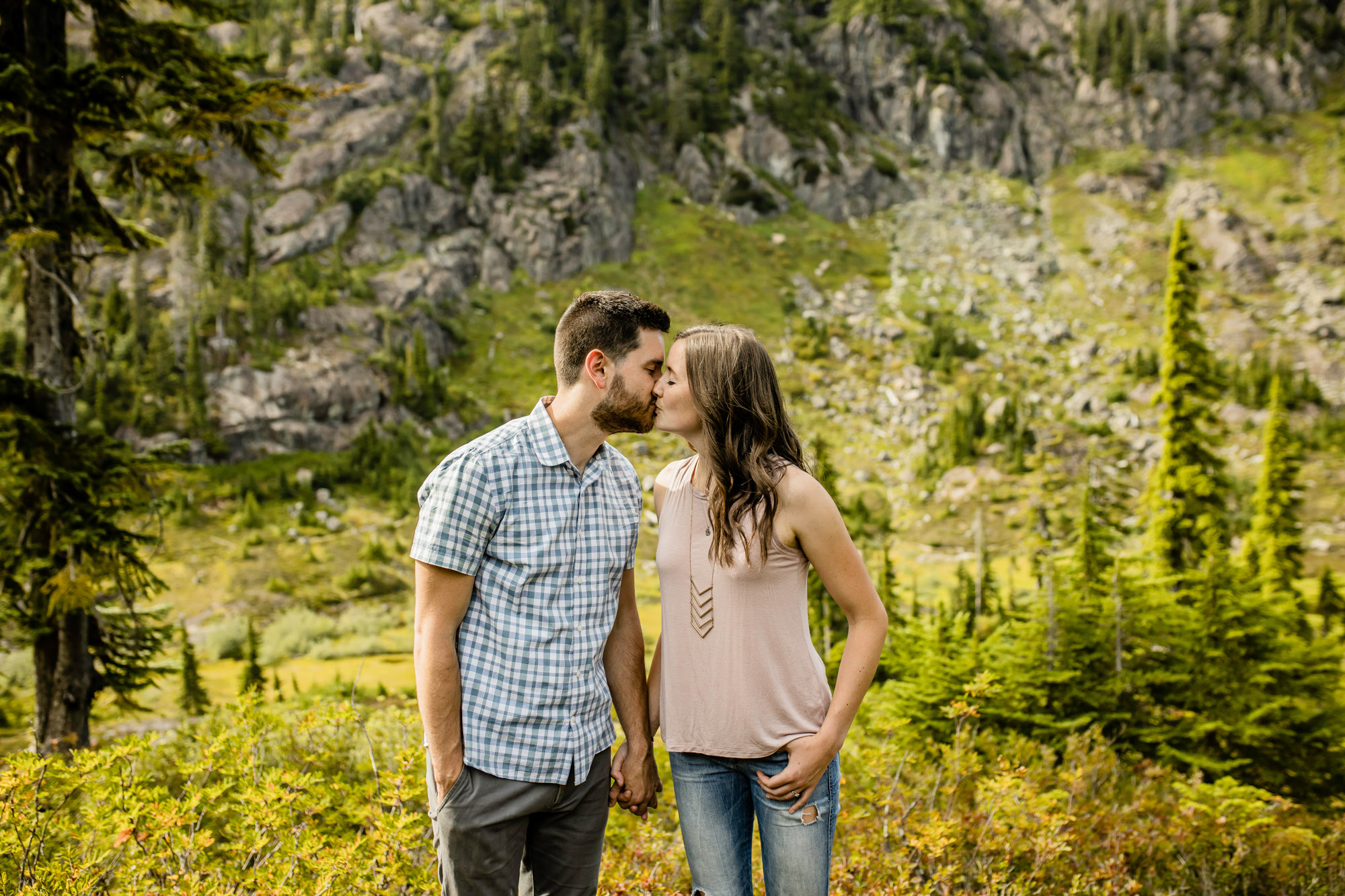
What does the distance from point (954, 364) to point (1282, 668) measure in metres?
55.9

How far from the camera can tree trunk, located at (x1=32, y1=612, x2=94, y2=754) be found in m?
6.88

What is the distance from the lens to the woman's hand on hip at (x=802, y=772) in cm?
239

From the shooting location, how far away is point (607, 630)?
2.74 metres

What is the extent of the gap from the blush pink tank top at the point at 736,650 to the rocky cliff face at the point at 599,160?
130 ft

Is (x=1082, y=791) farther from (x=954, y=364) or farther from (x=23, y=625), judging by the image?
(x=954, y=364)

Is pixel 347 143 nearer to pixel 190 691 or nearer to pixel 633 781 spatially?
pixel 190 691

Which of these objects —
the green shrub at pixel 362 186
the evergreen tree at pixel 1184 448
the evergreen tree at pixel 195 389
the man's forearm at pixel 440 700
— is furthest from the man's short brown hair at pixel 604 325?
the green shrub at pixel 362 186

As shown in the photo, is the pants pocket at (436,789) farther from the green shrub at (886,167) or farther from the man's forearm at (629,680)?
the green shrub at (886,167)

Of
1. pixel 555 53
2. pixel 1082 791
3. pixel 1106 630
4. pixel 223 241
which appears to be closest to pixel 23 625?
pixel 1082 791

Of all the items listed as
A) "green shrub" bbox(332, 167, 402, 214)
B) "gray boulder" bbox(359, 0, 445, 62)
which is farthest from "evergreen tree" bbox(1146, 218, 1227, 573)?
"gray boulder" bbox(359, 0, 445, 62)

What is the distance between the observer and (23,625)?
6.69 m

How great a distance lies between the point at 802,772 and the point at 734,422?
4.04 ft

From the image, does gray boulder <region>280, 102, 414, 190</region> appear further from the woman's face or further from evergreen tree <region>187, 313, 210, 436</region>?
the woman's face

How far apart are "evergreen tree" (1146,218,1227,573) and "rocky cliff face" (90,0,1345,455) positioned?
36.8 m
